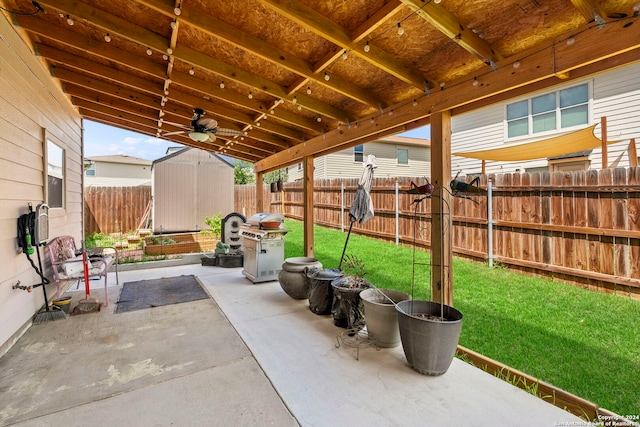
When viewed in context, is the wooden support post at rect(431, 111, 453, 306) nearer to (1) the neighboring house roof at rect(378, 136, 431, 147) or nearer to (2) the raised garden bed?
(2) the raised garden bed

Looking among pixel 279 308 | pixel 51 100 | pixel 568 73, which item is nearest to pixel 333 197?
pixel 279 308

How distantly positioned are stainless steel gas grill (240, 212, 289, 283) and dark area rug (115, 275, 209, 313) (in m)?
0.91

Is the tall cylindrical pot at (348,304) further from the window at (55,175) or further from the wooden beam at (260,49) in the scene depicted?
the window at (55,175)

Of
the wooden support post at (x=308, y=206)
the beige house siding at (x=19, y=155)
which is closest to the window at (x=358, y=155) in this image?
the wooden support post at (x=308, y=206)

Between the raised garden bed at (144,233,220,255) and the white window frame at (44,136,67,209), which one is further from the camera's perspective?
the raised garden bed at (144,233,220,255)

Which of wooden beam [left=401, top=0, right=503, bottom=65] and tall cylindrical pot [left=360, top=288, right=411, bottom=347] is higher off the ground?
wooden beam [left=401, top=0, right=503, bottom=65]

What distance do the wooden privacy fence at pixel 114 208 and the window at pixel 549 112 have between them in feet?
42.2

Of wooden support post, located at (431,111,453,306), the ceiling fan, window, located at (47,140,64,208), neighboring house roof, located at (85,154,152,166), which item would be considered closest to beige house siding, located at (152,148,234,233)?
window, located at (47,140,64,208)

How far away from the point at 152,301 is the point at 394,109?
4.23m

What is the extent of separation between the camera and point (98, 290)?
4758 mm

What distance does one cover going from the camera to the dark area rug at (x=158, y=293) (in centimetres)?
410

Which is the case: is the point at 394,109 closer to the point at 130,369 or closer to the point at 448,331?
the point at 448,331

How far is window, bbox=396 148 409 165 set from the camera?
585 inches

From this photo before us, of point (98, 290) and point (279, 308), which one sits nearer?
point (279, 308)
